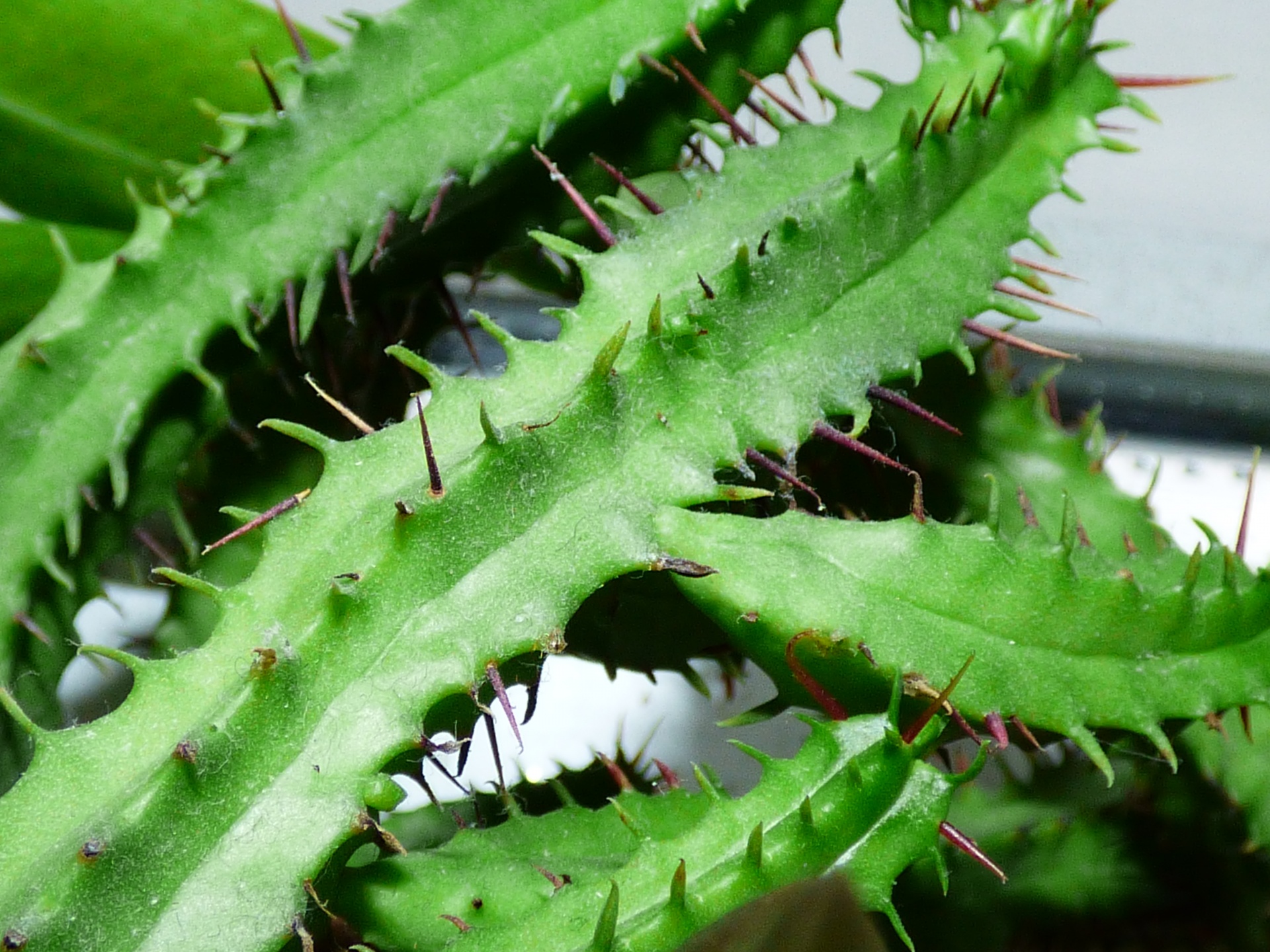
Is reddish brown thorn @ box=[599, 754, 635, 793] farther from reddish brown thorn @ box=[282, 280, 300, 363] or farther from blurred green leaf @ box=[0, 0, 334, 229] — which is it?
blurred green leaf @ box=[0, 0, 334, 229]

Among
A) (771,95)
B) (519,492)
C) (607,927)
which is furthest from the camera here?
(771,95)

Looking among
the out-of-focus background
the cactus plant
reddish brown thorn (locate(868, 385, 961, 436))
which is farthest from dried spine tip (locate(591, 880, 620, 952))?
the out-of-focus background

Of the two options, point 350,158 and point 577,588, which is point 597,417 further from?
point 350,158

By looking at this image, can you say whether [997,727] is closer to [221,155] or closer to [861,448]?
[861,448]

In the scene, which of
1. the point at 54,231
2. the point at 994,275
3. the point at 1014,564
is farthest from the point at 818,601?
the point at 54,231

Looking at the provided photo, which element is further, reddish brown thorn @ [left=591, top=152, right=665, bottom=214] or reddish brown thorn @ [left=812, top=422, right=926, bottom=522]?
reddish brown thorn @ [left=591, top=152, right=665, bottom=214]

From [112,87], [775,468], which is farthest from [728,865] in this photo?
[112,87]

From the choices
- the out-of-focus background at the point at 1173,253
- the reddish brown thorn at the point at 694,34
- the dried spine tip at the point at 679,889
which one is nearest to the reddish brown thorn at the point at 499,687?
the dried spine tip at the point at 679,889
